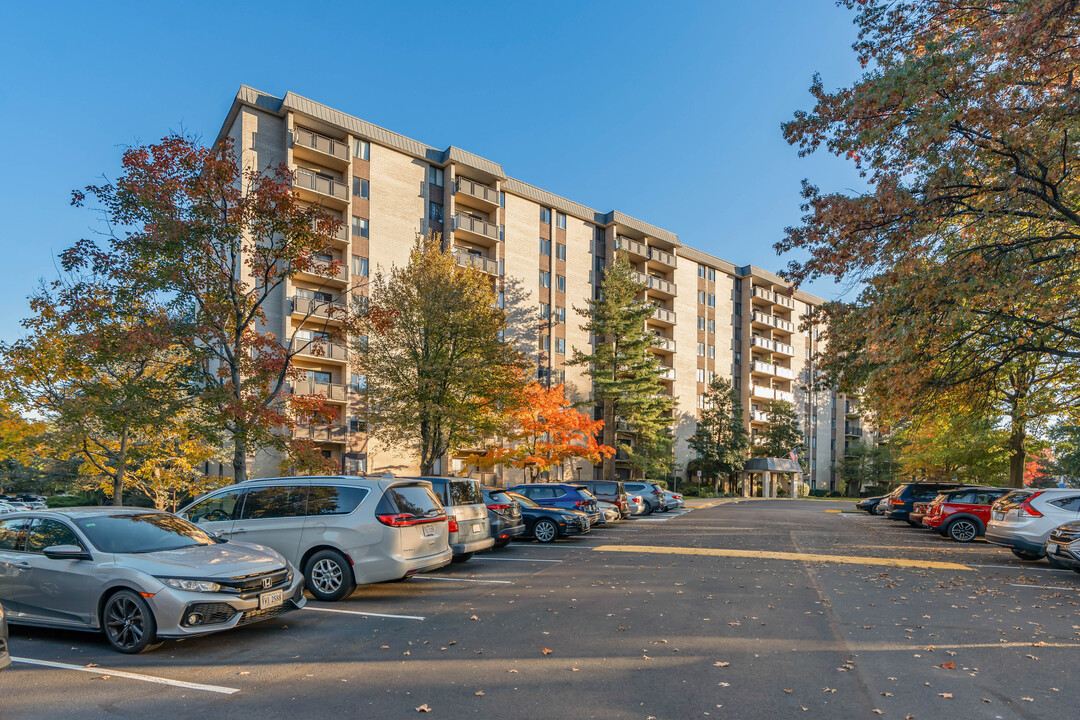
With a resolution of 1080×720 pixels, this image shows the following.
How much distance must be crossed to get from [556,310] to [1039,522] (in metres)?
37.0

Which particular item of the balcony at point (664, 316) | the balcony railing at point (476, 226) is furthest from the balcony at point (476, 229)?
the balcony at point (664, 316)

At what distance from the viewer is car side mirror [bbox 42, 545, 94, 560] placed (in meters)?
6.84

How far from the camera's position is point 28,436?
17.6 metres

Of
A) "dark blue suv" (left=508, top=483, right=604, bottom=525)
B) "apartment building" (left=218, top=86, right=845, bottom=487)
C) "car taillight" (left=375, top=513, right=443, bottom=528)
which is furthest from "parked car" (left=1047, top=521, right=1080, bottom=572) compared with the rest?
"car taillight" (left=375, top=513, right=443, bottom=528)

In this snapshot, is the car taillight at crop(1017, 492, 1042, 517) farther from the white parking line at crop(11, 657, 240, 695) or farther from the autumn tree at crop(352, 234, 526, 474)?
the white parking line at crop(11, 657, 240, 695)

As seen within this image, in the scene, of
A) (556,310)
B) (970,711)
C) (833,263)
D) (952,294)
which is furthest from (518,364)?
(556,310)

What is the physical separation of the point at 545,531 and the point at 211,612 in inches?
457

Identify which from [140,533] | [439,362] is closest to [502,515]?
[140,533]

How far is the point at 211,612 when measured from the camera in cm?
657

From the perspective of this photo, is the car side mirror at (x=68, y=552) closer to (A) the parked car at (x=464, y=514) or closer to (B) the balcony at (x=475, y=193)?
(A) the parked car at (x=464, y=514)

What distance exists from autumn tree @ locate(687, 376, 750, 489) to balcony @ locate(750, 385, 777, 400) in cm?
688

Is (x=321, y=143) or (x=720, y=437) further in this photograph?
(x=720, y=437)

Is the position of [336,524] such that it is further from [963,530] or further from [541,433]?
[541,433]

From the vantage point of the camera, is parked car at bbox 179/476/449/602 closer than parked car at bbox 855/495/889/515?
Yes
